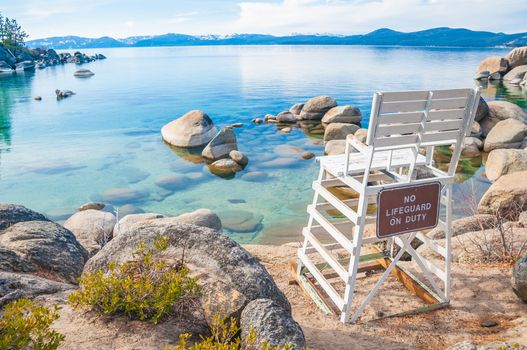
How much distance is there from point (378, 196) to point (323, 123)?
2371 centimetres

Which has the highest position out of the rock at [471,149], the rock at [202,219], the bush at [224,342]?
the bush at [224,342]

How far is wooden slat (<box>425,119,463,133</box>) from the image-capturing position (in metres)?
4.72

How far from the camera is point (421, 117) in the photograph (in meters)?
4.67

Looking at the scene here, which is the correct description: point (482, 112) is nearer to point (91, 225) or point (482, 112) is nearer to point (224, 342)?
point (91, 225)

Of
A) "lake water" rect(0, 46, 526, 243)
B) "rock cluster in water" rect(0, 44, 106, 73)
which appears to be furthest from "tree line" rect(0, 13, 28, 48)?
"lake water" rect(0, 46, 526, 243)

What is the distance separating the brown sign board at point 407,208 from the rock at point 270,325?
185 cm

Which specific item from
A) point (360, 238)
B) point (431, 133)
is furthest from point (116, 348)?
point (431, 133)

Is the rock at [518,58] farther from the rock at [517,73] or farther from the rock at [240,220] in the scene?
the rock at [240,220]

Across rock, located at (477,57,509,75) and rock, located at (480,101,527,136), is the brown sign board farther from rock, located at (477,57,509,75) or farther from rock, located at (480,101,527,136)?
rock, located at (477,57,509,75)

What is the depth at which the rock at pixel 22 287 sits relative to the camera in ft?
12.4

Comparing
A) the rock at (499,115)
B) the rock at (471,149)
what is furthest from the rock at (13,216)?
the rock at (499,115)

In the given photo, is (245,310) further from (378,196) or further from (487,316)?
(487,316)

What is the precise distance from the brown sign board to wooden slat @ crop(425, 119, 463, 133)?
0.66 m

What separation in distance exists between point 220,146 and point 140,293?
55.0 ft
